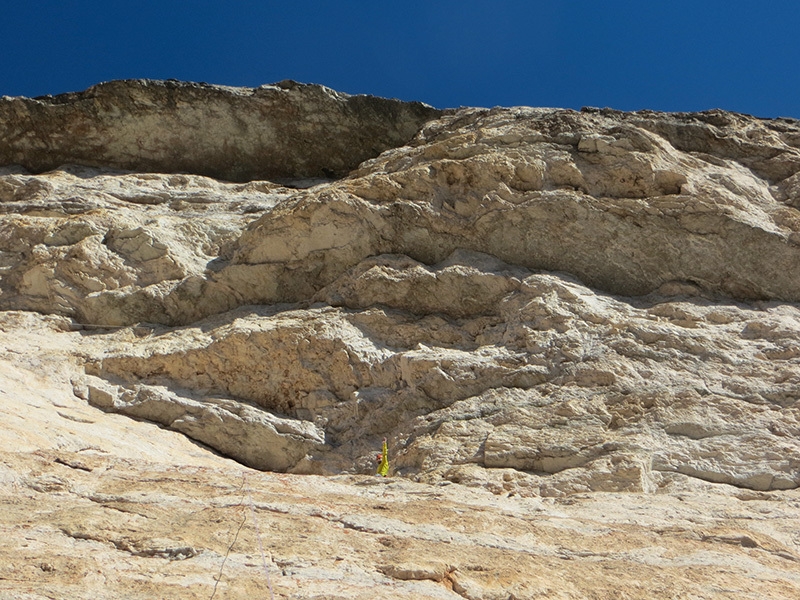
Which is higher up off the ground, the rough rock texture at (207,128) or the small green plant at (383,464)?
the rough rock texture at (207,128)

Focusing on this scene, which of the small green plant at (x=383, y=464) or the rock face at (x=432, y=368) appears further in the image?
the small green plant at (x=383, y=464)

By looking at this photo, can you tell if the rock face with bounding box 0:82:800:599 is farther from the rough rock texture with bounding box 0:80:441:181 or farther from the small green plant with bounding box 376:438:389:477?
the rough rock texture with bounding box 0:80:441:181

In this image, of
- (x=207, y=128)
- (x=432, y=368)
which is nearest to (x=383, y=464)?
(x=432, y=368)

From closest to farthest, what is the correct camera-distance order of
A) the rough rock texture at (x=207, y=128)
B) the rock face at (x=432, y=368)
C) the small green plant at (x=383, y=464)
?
1. the rock face at (x=432, y=368)
2. the small green plant at (x=383, y=464)
3. the rough rock texture at (x=207, y=128)

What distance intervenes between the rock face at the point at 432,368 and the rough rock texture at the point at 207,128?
68cm

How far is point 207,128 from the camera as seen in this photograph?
12.2 metres

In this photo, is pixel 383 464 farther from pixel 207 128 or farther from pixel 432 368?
pixel 207 128

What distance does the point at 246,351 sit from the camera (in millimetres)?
8258

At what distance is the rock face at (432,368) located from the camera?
15.5 feet

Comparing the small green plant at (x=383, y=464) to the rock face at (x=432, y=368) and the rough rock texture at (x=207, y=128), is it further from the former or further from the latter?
the rough rock texture at (x=207, y=128)

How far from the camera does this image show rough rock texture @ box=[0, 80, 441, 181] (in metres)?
12.0

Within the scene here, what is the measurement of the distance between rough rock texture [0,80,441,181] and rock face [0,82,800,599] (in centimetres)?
68

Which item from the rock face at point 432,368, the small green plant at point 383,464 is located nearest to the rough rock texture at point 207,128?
the rock face at point 432,368

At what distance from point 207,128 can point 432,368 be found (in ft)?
19.9
